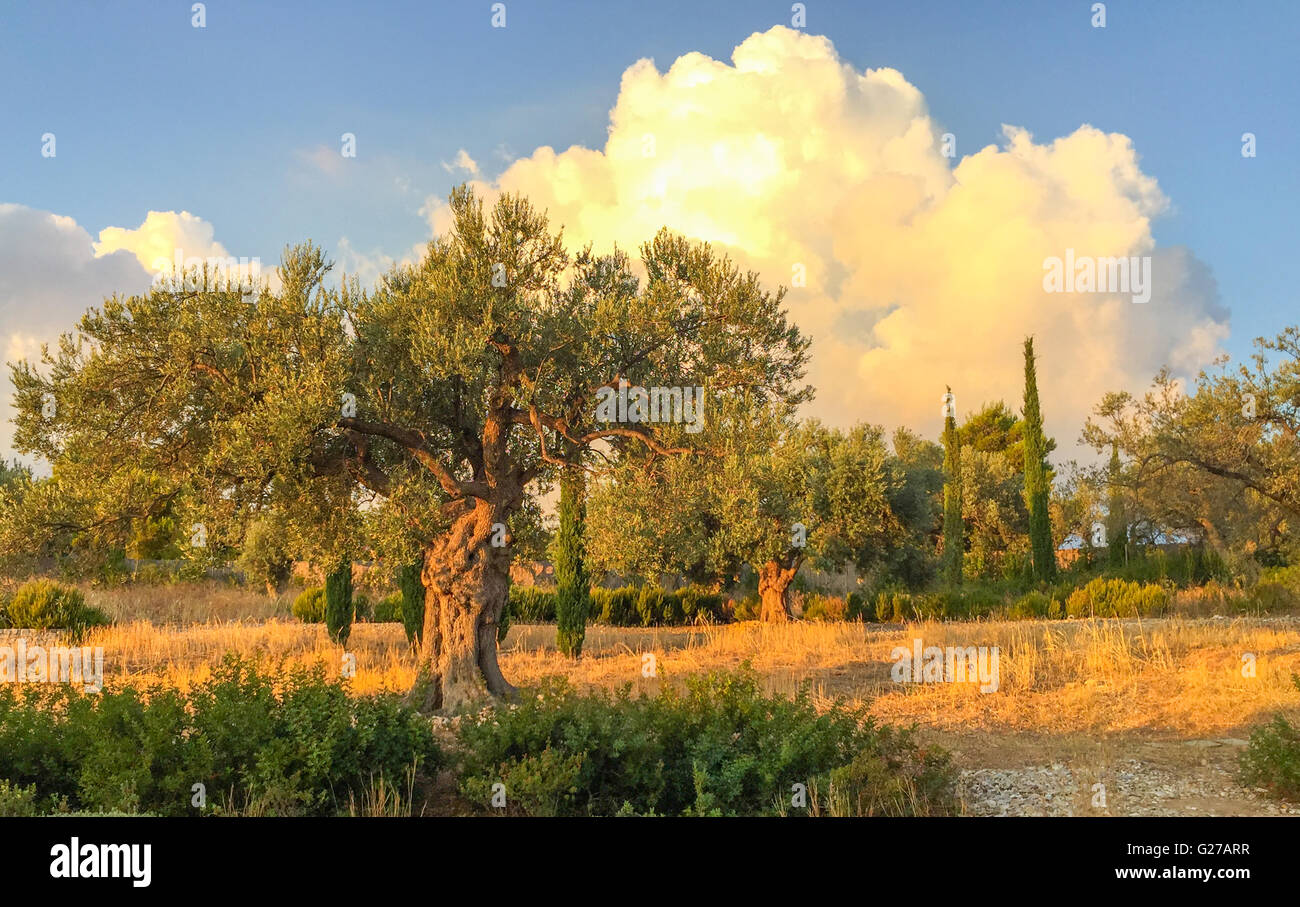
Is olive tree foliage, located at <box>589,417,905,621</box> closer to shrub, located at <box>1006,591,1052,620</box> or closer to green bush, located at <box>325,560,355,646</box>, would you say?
shrub, located at <box>1006,591,1052,620</box>

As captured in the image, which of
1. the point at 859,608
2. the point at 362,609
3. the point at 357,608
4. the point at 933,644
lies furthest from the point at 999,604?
the point at 357,608

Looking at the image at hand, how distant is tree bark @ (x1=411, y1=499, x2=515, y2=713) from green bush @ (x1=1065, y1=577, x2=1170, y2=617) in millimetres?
18767

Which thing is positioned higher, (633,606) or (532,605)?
(532,605)

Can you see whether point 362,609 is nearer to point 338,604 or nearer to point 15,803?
point 338,604

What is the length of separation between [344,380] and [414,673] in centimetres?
693

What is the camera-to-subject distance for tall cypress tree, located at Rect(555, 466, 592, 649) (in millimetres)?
21297

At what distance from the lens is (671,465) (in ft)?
40.4

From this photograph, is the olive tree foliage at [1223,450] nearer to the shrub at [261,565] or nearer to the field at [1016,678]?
the field at [1016,678]

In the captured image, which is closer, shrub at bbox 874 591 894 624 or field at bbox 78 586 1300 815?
field at bbox 78 586 1300 815

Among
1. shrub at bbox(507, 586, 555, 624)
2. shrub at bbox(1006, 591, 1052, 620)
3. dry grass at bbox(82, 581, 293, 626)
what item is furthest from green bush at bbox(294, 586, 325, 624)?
shrub at bbox(1006, 591, 1052, 620)

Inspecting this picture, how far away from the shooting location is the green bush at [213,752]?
24.1 ft

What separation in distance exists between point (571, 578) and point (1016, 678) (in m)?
11.1

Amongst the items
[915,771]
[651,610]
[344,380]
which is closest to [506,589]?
[344,380]

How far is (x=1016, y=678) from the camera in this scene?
569 inches
